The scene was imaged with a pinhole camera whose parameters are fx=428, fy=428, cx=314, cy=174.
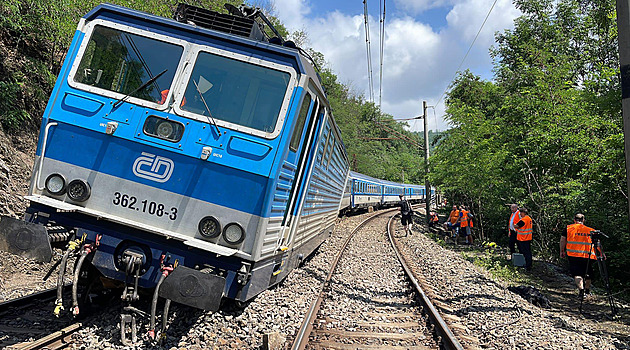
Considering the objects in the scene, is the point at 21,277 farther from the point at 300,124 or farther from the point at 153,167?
the point at 300,124

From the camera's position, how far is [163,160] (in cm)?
421

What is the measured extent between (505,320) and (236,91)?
4.84 m

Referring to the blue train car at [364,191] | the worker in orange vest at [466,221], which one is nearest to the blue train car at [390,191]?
the blue train car at [364,191]

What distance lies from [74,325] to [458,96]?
29.3 metres

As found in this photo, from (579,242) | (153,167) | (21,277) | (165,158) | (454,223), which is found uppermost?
(454,223)

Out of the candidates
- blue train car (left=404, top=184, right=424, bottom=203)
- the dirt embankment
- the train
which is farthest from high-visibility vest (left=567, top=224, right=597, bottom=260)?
blue train car (left=404, top=184, right=424, bottom=203)

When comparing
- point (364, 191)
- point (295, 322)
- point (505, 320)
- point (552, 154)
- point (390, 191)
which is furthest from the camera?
point (390, 191)

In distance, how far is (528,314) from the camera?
652cm

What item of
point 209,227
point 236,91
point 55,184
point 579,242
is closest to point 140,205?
point 209,227

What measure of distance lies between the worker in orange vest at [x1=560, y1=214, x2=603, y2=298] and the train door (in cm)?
580

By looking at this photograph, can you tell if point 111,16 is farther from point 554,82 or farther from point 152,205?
point 554,82

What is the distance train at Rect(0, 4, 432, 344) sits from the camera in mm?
4031

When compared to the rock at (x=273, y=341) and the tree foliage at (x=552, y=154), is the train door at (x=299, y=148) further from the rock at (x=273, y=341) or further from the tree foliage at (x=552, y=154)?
the tree foliage at (x=552, y=154)

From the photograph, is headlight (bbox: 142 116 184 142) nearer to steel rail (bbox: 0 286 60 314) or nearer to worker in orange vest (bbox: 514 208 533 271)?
steel rail (bbox: 0 286 60 314)
